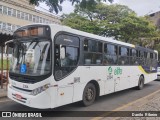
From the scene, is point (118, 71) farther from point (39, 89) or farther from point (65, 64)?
point (39, 89)

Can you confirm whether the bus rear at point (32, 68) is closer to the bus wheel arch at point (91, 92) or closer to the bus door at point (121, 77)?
the bus wheel arch at point (91, 92)

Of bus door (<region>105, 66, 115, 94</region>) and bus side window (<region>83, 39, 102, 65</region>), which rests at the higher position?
bus side window (<region>83, 39, 102, 65</region>)

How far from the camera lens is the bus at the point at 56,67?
255 inches

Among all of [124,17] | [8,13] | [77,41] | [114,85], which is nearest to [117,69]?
[114,85]

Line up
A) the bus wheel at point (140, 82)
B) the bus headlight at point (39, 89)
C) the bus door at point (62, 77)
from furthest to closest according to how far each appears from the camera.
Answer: the bus wheel at point (140, 82) → the bus door at point (62, 77) → the bus headlight at point (39, 89)

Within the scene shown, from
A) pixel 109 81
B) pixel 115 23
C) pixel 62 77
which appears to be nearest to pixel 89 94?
pixel 109 81

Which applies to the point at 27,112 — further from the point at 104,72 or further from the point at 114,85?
the point at 114,85

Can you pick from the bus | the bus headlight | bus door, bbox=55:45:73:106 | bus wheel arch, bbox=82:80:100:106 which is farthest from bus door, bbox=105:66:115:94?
the bus headlight

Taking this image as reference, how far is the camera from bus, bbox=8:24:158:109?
21.3ft

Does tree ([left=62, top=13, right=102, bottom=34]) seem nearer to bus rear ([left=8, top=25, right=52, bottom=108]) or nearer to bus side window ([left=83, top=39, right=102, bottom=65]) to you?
bus side window ([left=83, top=39, right=102, bottom=65])

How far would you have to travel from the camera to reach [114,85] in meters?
10.1

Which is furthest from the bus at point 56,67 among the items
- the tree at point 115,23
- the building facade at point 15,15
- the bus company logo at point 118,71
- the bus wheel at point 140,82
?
the building facade at point 15,15

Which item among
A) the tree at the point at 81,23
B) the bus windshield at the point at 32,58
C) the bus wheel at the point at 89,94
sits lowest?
the bus wheel at the point at 89,94

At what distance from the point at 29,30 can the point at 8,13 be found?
1510 inches
